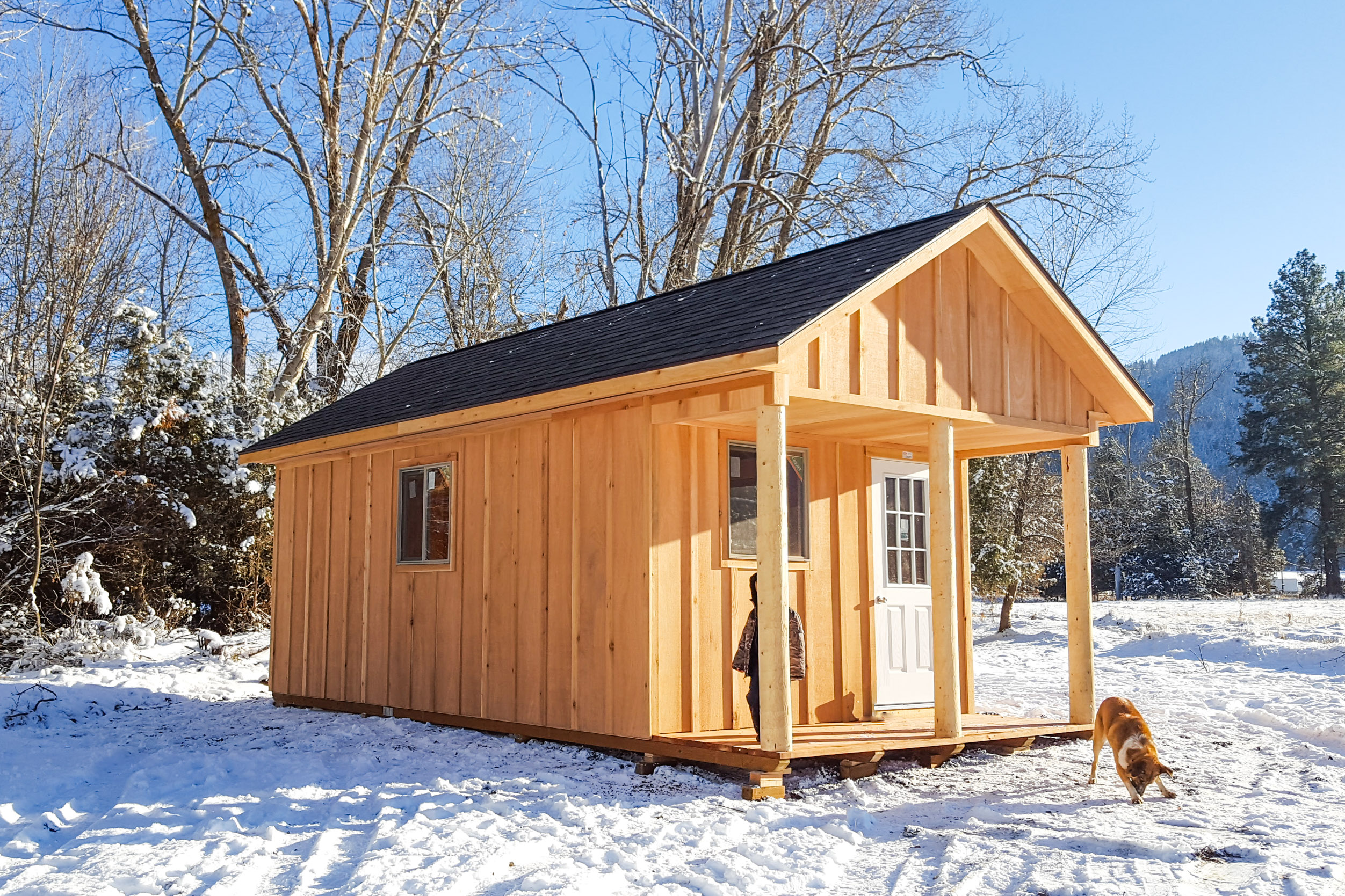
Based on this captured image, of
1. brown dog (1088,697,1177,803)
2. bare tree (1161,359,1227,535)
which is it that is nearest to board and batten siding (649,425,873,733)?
brown dog (1088,697,1177,803)

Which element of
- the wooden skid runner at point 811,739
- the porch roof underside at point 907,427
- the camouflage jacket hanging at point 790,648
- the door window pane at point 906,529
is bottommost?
the wooden skid runner at point 811,739

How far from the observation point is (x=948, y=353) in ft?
26.7

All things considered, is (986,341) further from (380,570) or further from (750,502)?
(380,570)

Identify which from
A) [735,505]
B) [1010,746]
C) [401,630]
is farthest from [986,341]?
[401,630]

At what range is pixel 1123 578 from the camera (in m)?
34.6

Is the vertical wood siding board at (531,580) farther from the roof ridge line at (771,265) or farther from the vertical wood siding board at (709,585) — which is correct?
the roof ridge line at (771,265)

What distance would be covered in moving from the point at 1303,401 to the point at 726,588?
3488 cm

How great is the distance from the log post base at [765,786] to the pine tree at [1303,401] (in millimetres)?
33586

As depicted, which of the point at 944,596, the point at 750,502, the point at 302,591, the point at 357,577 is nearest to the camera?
the point at 944,596

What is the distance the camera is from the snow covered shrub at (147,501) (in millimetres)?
13703

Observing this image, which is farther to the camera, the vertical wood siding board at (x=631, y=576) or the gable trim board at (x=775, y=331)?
the vertical wood siding board at (x=631, y=576)

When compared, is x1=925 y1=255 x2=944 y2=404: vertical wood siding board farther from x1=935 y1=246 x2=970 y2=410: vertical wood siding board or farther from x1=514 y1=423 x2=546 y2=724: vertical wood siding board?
x1=514 y1=423 x2=546 y2=724: vertical wood siding board

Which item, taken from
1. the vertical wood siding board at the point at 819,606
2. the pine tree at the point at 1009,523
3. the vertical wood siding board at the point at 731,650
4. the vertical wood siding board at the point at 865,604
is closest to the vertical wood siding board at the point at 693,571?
the vertical wood siding board at the point at 731,650

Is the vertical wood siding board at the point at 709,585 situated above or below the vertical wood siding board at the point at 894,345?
below
